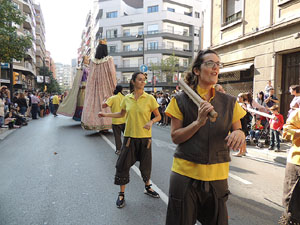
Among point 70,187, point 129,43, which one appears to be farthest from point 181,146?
point 129,43

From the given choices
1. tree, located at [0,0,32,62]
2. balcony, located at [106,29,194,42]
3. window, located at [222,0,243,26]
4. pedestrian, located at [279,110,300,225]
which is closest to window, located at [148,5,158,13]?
balcony, located at [106,29,194,42]

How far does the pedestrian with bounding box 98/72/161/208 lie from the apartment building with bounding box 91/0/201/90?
45634 mm

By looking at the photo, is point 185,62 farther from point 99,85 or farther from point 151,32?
point 99,85

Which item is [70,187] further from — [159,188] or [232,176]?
[232,176]

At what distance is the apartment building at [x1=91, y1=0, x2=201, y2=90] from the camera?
51.2 meters

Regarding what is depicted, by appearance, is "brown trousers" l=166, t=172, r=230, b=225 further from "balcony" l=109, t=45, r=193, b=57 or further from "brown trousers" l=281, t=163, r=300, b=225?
"balcony" l=109, t=45, r=193, b=57

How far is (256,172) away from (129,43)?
5233cm

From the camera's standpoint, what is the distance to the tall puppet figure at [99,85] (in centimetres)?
926

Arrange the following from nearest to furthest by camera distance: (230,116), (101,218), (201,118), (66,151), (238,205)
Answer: (201,118), (230,116), (101,218), (238,205), (66,151)

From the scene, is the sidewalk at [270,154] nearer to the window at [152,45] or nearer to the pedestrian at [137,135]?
the pedestrian at [137,135]

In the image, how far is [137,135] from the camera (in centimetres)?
372

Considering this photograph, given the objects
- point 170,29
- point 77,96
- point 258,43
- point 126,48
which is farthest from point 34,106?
point 170,29

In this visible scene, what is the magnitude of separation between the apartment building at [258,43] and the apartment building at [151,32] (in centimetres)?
3497

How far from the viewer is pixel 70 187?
4270 millimetres
